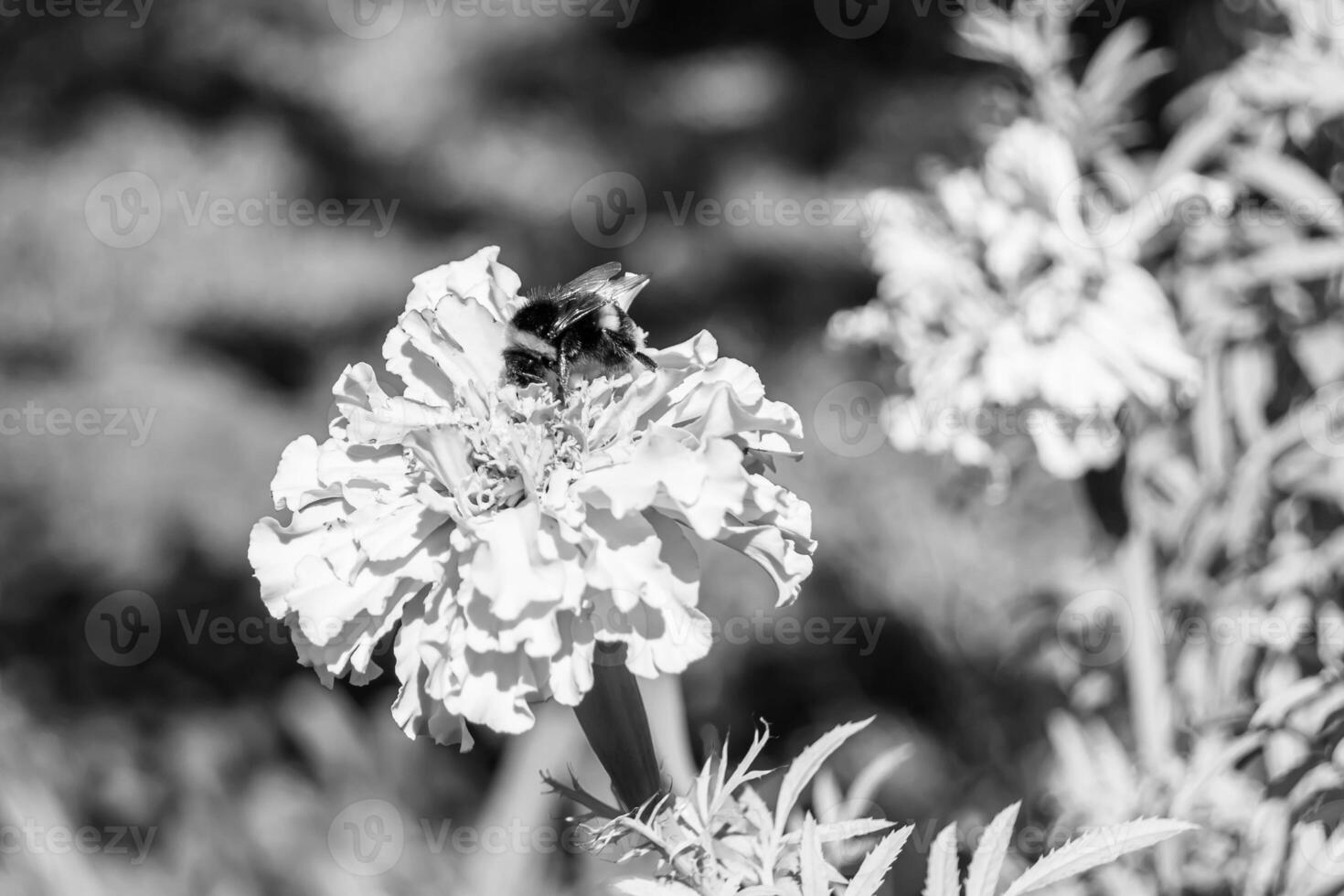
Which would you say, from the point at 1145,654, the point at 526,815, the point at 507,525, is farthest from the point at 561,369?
the point at 526,815

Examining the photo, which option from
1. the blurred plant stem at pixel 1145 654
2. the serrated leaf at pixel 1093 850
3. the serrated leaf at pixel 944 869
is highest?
the serrated leaf at pixel 1093 850

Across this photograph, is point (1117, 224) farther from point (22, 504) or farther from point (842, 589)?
point (22, 504)

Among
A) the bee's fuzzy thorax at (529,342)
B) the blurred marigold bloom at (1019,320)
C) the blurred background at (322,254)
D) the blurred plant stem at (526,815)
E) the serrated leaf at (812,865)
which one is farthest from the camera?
the blurred background at (322,254)

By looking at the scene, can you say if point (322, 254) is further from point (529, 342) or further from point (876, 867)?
point (876, 867)

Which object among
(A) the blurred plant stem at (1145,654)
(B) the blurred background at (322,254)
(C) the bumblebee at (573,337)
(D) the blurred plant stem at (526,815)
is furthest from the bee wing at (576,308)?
(B) the blurred background at (322,254)

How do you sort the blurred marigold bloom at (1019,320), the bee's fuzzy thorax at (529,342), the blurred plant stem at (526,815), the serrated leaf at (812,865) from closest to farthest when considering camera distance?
1. the serrated leaf at (812,865)
2. the bee's fuzzy thorax at (529,342)
3. the blurred marigold bloom at (1019,320)
4. the blurred plant stem at (526,815)

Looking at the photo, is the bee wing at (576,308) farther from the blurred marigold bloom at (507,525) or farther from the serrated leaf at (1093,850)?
the serrated leaf at (1093,850)

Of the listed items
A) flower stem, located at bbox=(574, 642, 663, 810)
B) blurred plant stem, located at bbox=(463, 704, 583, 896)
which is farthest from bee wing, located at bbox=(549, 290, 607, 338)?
blurred plant stem, located at bbox=(463, 704, 583, 896)

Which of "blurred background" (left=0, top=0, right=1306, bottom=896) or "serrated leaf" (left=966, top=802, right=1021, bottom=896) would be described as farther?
"blurred background" (left=0, top=0, right=1306, bottom=896)

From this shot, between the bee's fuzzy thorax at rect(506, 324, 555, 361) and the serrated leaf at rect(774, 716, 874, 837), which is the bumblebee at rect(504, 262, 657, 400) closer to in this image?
the bee's fuzzy thorax at rect(506, 324, 555, 361)

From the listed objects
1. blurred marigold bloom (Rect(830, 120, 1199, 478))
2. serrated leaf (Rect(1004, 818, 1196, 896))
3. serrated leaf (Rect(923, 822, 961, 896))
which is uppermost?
blurred marigold bloom (Rect(830, 120, 1199, 478))
